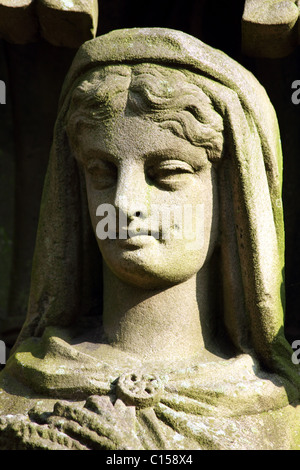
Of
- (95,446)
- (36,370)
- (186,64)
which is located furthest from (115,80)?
(95,446)

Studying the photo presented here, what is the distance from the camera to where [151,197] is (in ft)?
11.8

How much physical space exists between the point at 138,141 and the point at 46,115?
1.16 m

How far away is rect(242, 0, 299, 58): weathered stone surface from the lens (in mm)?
3826

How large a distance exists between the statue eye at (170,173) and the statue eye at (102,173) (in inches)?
6.1

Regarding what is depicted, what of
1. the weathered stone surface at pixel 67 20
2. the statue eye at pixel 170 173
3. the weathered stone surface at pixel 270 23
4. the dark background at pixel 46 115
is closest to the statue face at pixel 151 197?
the statue eye at pixel 170 173

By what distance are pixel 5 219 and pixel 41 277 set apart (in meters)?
0.82

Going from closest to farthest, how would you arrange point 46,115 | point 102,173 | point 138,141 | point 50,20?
point 138,141, point 102,173, point 50,20, point 46,115

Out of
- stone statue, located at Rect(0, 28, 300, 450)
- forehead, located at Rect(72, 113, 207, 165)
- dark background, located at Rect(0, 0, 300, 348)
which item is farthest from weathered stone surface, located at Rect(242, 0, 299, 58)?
forehead, located at Rect(72, 113, 207, 165)

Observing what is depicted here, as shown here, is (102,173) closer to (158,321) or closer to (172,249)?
(172,249)

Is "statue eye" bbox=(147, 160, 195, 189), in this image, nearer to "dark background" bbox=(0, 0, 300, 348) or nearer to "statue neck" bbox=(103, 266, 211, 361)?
"statue neck" bbox=(103, 266, 211, 361)

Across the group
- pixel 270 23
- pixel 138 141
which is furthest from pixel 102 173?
pixel 270 23

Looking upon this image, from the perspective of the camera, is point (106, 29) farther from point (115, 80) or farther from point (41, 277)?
point (41, 277)

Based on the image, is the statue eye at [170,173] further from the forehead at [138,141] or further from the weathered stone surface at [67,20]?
the weathered stone surface at [67,20]

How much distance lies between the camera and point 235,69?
12.3 ft
